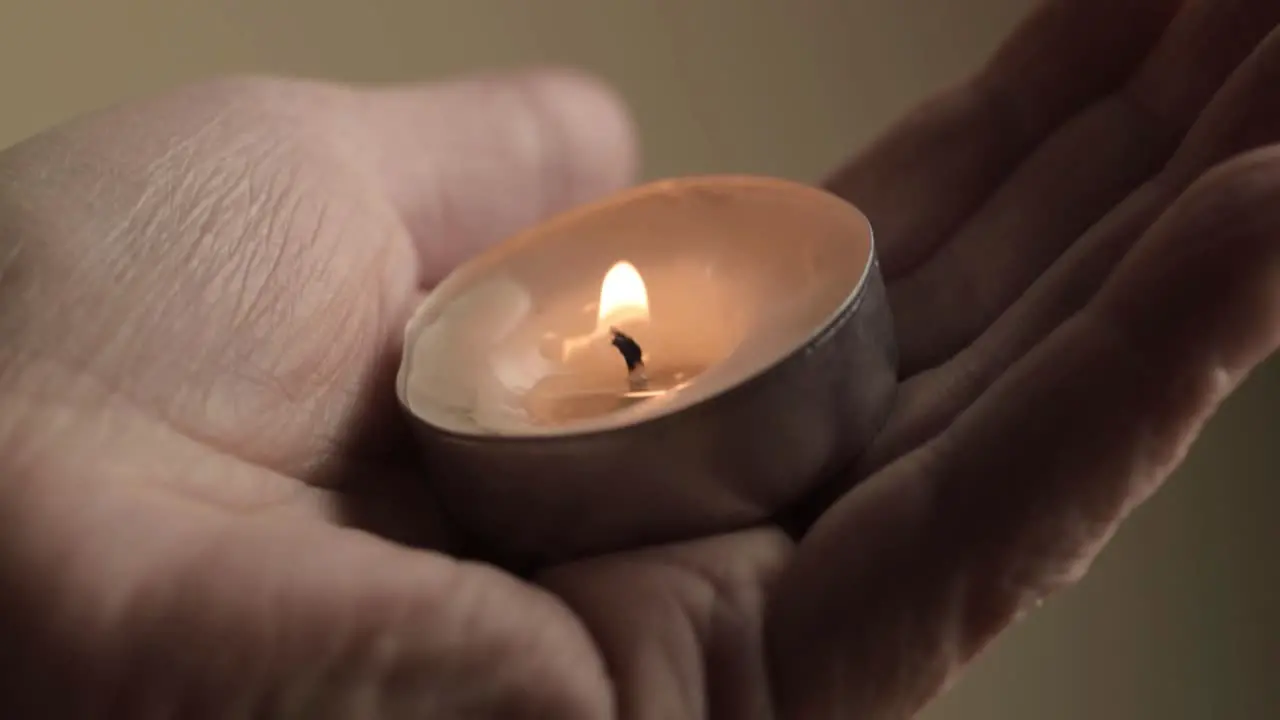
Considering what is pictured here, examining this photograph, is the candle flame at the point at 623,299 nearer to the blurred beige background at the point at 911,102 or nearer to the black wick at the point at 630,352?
the black wick at the point at 630,352

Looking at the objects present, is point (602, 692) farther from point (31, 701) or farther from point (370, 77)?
point (370, 77)

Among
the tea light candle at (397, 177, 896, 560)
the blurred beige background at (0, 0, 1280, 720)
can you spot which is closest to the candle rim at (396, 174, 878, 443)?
the tea light candle at (397, 177, 896, 560)

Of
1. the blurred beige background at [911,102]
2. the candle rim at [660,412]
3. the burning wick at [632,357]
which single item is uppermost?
the candle rim at [660,412]

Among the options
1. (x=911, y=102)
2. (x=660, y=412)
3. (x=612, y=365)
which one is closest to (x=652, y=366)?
(x=612, y=365)

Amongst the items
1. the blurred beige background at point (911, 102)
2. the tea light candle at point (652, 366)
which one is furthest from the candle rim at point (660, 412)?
the blurred beige background at point (911, 102)

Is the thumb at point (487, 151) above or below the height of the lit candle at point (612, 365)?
above

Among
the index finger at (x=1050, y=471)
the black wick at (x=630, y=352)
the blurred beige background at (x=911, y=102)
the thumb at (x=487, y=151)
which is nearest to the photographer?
the index finger at (x=1050, y=471)

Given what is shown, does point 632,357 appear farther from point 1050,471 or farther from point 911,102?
point 911,102

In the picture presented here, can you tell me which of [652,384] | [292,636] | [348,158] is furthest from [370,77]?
[292,636]
